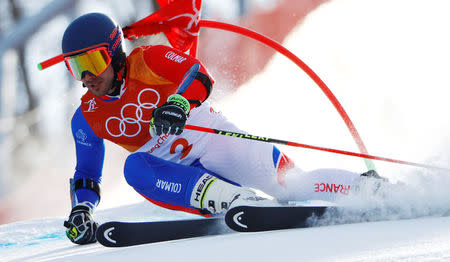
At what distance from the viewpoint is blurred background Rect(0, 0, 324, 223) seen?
4332mm

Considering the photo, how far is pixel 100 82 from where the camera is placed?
85.8 inches

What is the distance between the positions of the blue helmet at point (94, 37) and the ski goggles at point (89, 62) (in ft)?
0.07

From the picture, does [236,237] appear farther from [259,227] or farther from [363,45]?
[363,45]

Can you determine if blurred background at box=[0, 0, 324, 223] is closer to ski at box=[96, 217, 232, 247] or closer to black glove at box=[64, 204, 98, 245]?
black glove at box=[64, 204, 98, 245]

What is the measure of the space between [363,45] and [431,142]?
2.94 metres

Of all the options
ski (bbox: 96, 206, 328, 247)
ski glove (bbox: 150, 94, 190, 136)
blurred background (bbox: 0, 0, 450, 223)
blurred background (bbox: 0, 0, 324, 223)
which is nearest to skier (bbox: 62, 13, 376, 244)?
ski glove (bbox: 150, 94, 190, 136)

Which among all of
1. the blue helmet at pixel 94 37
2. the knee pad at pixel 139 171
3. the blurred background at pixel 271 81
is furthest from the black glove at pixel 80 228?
the blurred background at pixel 271 81

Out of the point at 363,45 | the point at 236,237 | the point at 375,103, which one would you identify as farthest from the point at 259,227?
the point at 363,45

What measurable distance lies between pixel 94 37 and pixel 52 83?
9.30 feet

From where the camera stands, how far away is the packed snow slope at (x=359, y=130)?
1480 mm

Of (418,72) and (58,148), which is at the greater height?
(418,72)

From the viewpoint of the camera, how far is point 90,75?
2.15 m

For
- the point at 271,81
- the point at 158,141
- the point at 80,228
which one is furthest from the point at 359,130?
the point at 80,228

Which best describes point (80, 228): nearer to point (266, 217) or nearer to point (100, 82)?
point (100, 82)
